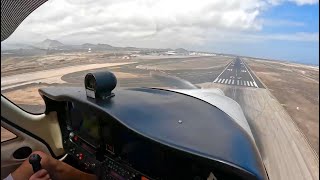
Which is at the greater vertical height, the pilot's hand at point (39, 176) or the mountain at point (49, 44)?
the mountain at point (49, 44)

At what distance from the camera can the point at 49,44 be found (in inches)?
75.5

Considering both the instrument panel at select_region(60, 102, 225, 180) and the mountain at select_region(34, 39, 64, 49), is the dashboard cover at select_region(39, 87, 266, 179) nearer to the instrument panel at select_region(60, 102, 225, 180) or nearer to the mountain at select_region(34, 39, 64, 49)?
the instrument panel at select_region(60, 102, 225, 180)

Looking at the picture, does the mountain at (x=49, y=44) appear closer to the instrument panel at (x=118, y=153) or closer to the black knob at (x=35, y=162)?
the instrument panel at (x=118, y=153)

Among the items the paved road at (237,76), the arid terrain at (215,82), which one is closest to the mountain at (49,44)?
the arid terrain at (215,82)

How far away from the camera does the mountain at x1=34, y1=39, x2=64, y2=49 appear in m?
1.81

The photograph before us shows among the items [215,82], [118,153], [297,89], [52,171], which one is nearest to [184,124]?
[118,153]

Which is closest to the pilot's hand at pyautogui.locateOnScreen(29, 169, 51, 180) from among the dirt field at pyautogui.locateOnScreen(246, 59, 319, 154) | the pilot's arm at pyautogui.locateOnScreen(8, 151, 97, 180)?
the pilot's arm at pyautogui.locateOnScreen(8, 151, 97, 180)

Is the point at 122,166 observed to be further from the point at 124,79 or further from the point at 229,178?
the point at 124,79

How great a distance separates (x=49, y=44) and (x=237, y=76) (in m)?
2.38

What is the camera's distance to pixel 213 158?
121cm

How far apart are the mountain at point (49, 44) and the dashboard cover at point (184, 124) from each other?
1.08 feet

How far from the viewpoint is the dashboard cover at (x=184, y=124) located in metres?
1.26

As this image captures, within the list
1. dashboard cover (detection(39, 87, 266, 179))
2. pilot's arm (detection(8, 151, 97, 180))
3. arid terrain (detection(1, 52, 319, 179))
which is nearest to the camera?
dashboard cover (detection(39, 87, 266, 179))

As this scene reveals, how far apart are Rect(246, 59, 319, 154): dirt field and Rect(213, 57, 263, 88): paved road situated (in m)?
0.17
